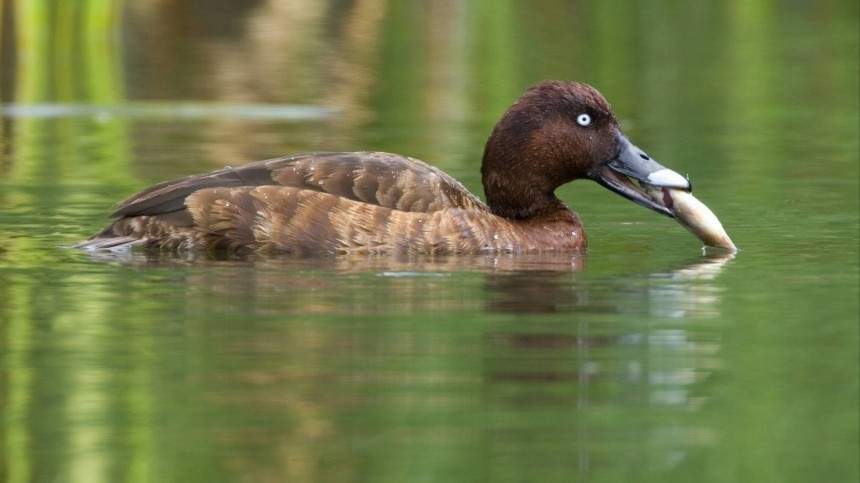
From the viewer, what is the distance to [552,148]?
9.08 meters

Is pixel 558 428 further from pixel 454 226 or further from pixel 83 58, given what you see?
pixel 83 58

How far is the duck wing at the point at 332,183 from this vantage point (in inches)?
334

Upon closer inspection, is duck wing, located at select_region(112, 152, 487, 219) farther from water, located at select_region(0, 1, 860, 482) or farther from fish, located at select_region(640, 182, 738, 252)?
fish, located at select_region(640, 182, 738, 252)

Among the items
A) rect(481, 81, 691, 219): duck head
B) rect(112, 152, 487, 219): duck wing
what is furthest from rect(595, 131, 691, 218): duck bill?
rect(112, 152, 487, 219): duck wing

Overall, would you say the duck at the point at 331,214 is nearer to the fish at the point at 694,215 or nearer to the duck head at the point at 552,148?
the fish at the point at 694,215

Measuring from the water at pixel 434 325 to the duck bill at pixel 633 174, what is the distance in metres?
0.23

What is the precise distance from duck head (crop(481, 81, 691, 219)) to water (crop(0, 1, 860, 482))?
39 cm

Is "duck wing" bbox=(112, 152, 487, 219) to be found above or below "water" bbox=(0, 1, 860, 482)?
above

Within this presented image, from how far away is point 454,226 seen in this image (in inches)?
337

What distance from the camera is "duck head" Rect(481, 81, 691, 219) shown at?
9.06 meters

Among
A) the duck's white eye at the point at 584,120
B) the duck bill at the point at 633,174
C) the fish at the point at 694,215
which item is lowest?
the fish at the point at 694,215

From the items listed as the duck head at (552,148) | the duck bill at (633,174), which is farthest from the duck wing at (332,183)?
the duck bill at (633,174)

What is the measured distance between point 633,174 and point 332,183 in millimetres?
1652

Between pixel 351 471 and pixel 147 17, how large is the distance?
1826 cm
